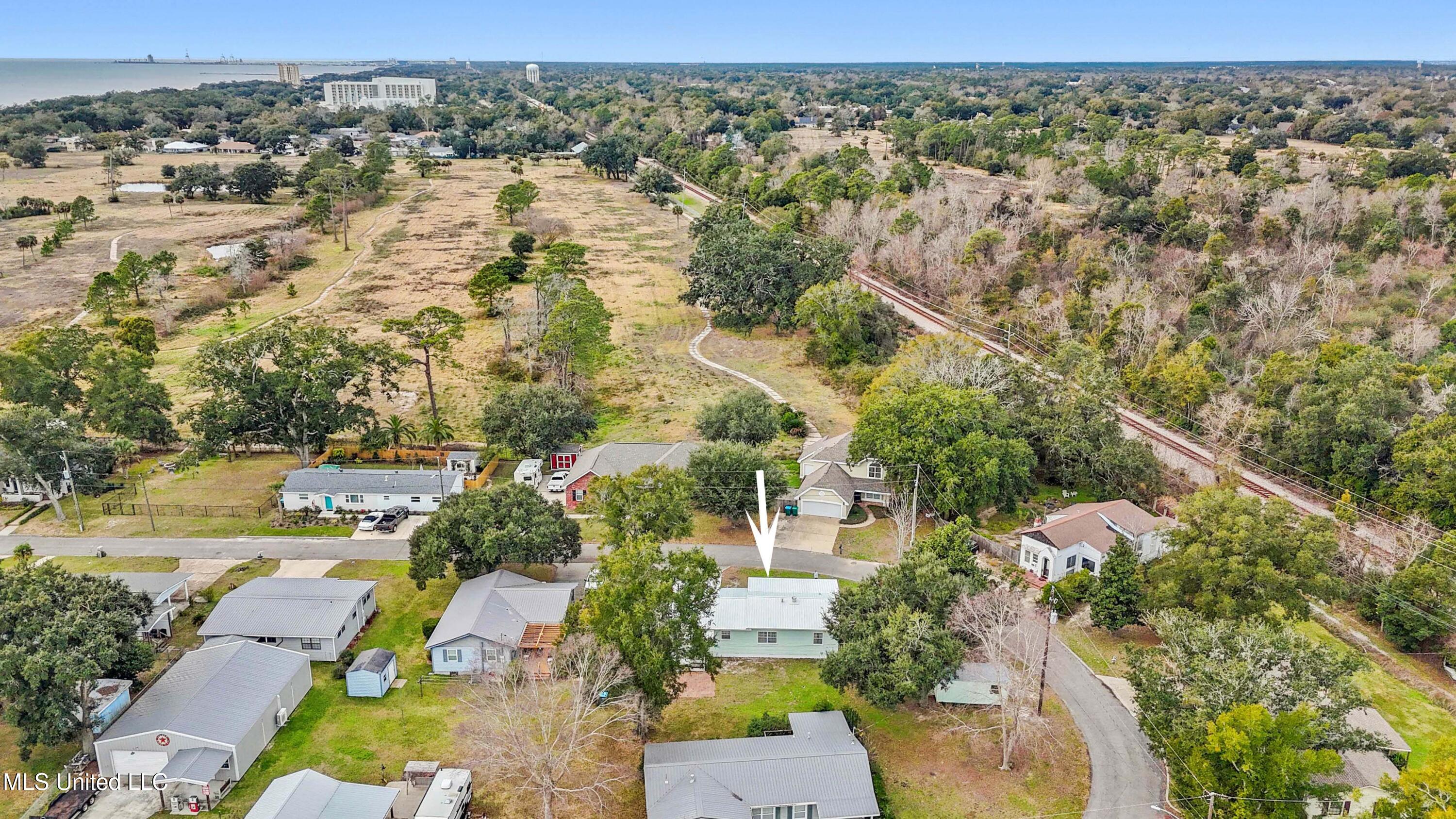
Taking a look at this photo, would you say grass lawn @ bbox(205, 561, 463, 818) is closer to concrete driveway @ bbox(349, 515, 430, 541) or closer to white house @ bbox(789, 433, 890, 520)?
concrete driveway @ bbox(349, 515, 430, 541)

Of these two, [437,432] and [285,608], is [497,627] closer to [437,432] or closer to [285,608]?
[285,608]

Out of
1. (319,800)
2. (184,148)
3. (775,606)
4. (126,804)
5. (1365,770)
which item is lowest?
(126,804)

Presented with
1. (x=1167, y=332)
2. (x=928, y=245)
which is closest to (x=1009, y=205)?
(x=928, y=245)

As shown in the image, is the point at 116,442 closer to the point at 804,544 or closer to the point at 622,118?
the point at 804,544

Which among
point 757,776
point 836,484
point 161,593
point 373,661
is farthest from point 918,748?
point 161,593

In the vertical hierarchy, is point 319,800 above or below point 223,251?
below

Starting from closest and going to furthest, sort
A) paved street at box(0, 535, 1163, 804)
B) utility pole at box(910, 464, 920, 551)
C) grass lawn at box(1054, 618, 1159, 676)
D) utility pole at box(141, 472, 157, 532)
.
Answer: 1. paved street at box(0, 535, 1163, 804)
2. grass lawn at box(1054, 618, 1159, 676)
3. utility pole at box(910, 464, 920, 551)
4. utility pole at box(141, 472, 157, 532)

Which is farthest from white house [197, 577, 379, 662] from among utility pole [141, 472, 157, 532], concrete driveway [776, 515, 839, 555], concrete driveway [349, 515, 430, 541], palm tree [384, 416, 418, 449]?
concrete driveway [776, 515, 839, 555]
